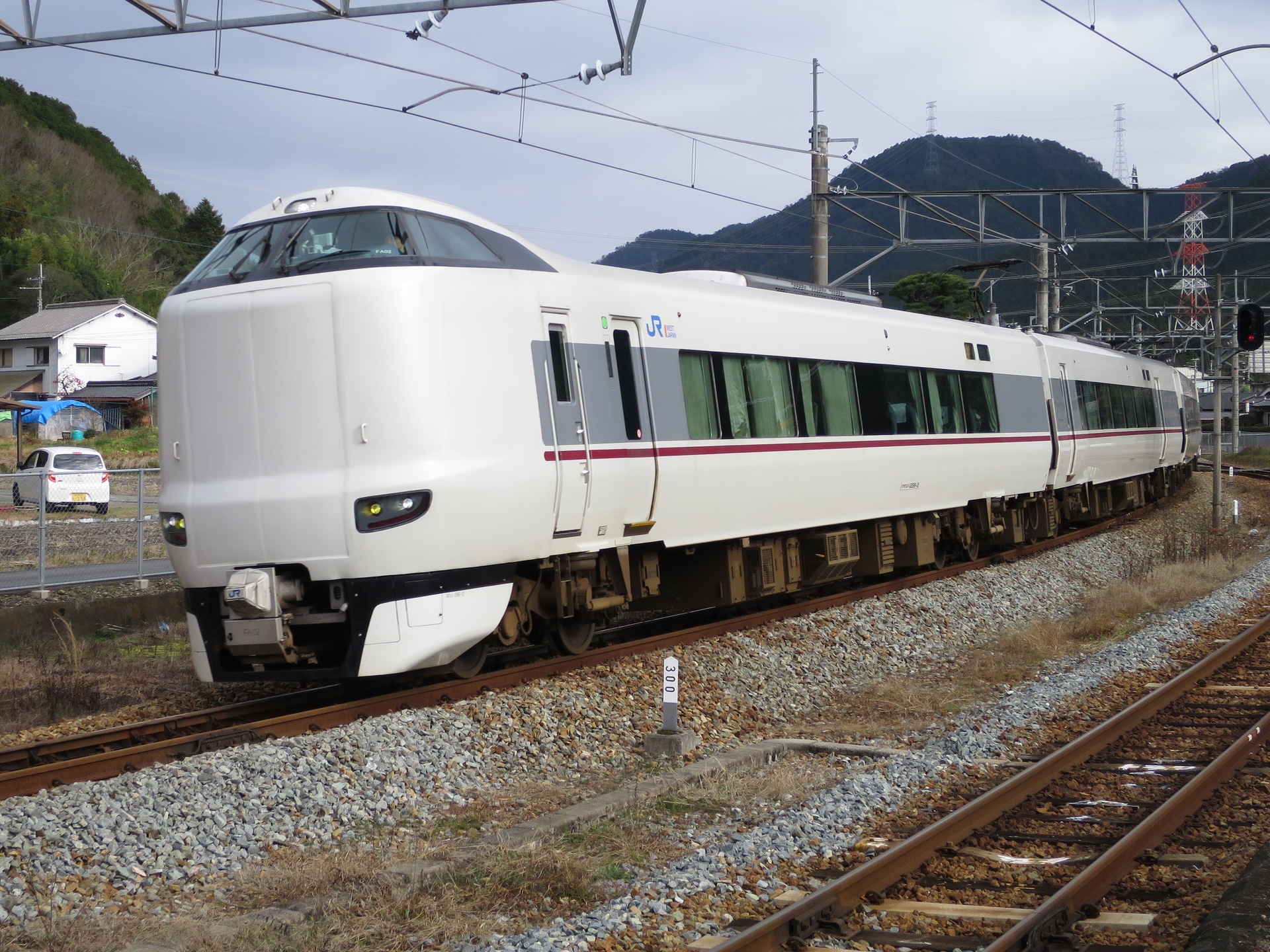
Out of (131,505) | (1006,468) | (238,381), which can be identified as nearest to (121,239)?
(131,505)

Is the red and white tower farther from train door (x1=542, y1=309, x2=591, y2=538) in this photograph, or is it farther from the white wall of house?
the white wall of house

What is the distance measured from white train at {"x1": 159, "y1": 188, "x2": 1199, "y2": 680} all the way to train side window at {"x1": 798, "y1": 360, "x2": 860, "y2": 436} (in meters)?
0.08

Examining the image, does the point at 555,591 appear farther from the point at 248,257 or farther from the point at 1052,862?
the point at 1052,862

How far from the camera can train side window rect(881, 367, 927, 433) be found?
14.1 metres

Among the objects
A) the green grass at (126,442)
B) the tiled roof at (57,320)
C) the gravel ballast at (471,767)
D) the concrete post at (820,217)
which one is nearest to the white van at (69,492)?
the concrete post at (820,217)

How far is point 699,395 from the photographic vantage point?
35.5ft

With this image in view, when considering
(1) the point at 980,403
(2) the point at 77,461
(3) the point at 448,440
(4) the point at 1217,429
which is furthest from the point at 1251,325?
(2) the point at 77,461

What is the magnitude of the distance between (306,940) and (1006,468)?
47.7 ft

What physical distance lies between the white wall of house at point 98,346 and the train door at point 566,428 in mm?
53604

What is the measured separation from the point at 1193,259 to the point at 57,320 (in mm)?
49334

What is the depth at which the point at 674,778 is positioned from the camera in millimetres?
7227

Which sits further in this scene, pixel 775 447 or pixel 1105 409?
pixel 1105 409

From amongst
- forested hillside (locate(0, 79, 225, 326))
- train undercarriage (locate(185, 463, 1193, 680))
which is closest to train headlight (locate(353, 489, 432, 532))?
train undercarriage (locate(185, 463, 1193, 680))

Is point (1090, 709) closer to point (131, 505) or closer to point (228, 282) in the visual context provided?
point (228, 282)
